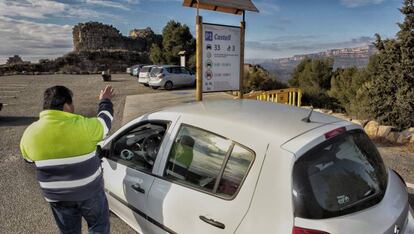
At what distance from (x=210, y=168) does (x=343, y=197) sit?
3.03 ft

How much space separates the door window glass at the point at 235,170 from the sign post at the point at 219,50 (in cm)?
491

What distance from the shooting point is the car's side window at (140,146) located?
3.16 m

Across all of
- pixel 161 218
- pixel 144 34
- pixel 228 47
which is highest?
pixel 144 34

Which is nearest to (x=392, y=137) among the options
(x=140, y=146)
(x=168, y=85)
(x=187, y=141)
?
(x=140, y=146)

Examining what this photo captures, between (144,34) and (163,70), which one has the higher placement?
(144,34)

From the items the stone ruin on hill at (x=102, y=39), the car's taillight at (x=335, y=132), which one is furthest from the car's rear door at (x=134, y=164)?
the stone ruin on hill at (x=102, y=39)

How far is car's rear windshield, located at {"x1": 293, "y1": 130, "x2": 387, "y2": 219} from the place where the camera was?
2014 mm

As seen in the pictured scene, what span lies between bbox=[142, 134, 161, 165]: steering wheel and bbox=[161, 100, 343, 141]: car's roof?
0.37m

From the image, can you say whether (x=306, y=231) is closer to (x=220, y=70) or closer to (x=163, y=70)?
(x=220, y=70)

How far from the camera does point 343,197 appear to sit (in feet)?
6.94

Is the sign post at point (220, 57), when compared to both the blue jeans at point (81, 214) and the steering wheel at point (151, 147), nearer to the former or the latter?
the steering wheel at point (151, 147)

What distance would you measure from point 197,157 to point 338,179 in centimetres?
104

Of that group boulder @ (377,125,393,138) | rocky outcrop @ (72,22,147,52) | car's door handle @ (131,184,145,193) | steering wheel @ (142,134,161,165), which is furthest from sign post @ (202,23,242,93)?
rocky outcrop @ (72,22,147,52)

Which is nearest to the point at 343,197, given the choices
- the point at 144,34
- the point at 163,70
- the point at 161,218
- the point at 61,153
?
the point at 161,218
